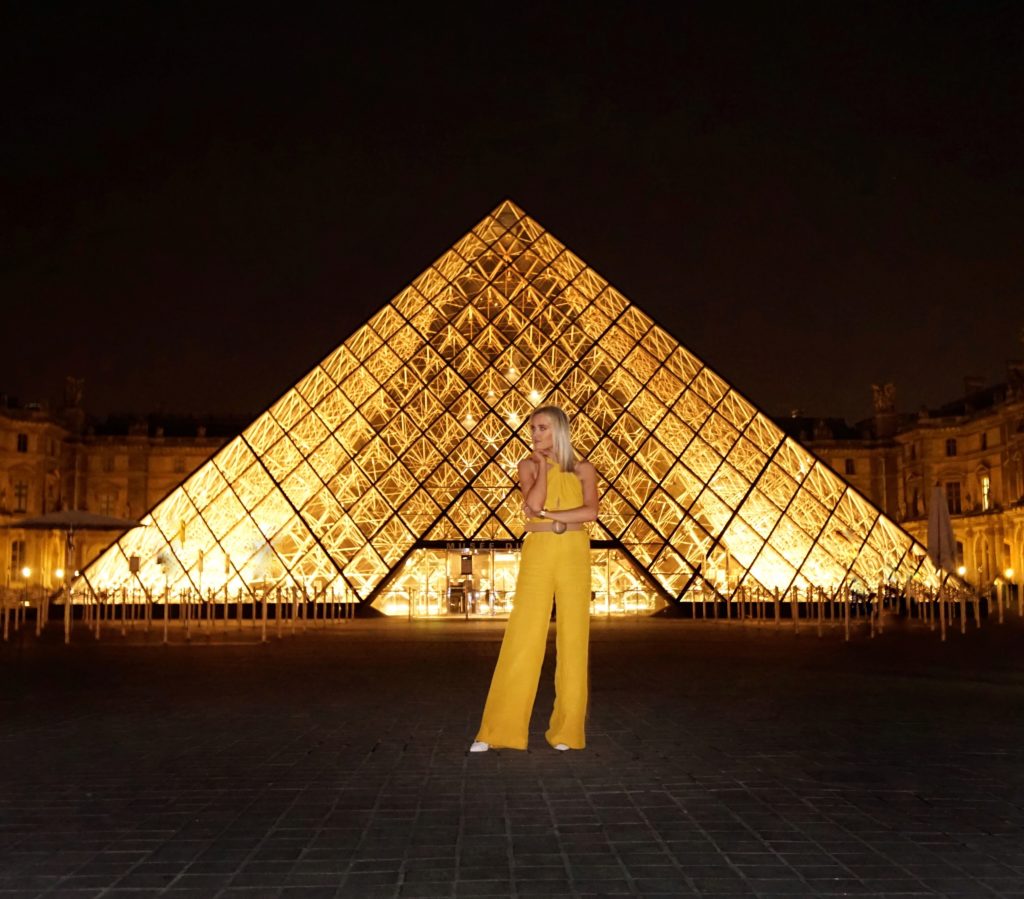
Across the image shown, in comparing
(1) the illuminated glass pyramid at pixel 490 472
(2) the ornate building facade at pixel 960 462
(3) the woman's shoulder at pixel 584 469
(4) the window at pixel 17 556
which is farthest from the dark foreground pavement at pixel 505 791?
(4) the window at pixel 17 556

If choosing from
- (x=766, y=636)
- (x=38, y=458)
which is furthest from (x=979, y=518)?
(x=38, y=458)

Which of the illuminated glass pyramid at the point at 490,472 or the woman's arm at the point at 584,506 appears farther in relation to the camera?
the illuminated glass pyramid at the point at 490,472

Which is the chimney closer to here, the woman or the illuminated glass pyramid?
the illuminated glass pyramid

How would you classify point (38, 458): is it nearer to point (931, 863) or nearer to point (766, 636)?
point (766, 636)

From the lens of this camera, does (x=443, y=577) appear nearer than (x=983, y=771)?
No

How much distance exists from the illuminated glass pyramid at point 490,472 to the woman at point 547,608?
14.2 meters

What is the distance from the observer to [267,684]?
8.50 meters

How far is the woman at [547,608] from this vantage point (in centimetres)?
515

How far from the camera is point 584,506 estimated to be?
5172 mm

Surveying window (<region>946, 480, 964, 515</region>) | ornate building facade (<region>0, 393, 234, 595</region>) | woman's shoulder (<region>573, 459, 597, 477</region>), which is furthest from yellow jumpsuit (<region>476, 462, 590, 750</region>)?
window (<region>946, 480, 964, 515</region>)

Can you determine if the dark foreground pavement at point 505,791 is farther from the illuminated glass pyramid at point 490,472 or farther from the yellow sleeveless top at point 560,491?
the illuminated glass pyramid at point 490,472

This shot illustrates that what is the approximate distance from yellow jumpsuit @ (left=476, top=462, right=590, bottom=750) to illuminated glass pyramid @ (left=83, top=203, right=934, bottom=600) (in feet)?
46.5

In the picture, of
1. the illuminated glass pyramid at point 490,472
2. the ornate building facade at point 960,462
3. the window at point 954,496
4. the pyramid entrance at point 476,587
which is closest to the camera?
the illuminated glass pyramid at point 490,472

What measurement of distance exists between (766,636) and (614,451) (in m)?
6.84
